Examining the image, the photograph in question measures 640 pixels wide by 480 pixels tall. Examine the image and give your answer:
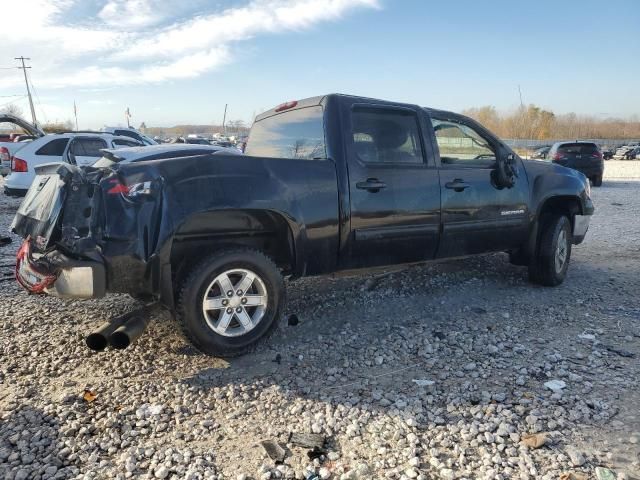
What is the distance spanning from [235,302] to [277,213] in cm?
74

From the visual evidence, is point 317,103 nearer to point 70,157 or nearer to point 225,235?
point 225,235

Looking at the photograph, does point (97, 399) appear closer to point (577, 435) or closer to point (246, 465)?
point (246, 465)

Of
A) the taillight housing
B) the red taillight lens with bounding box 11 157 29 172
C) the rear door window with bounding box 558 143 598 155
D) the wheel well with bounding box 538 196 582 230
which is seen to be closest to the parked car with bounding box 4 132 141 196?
the red taillight lens with bounding box 11 157 29 172

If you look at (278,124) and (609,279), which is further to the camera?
(609,279)

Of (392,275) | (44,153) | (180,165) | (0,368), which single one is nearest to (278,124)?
(180,165)

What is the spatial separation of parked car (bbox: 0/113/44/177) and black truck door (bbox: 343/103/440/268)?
34.5 ft

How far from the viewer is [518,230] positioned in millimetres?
5379

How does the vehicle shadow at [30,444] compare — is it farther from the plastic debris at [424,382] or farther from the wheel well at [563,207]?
the wheel well at [563,207]

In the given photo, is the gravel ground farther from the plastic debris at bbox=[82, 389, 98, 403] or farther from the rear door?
the rear door

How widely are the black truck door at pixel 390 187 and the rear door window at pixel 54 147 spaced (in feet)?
32.1

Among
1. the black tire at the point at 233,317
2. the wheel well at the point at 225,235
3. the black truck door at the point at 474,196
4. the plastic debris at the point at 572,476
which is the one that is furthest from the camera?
the black truck door at the point at 474,196

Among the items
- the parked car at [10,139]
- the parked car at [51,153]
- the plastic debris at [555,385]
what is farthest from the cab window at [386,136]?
the parked car at [10,139]

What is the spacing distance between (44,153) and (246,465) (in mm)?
11256

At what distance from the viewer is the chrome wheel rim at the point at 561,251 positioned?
220 inches
